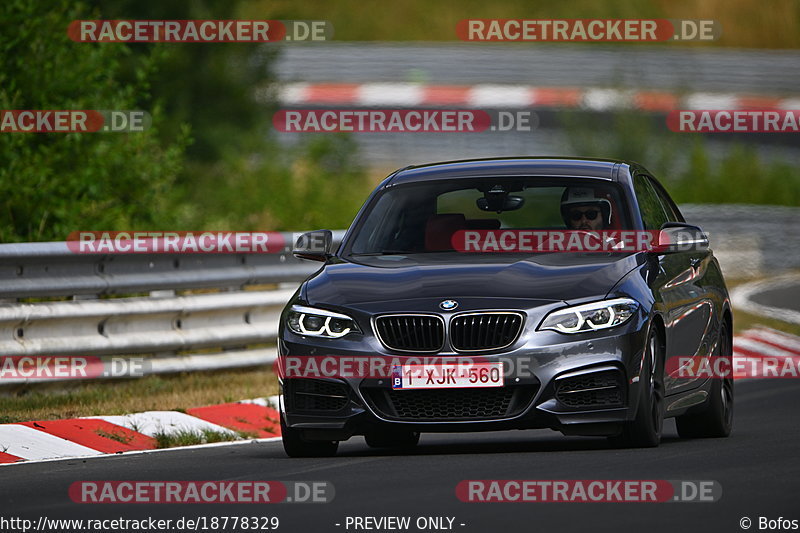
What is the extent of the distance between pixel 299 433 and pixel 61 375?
11.5 feet

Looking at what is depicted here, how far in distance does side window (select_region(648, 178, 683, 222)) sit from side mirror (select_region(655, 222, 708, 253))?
1.19 metres

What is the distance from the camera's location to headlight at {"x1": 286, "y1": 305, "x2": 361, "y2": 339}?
375 inches

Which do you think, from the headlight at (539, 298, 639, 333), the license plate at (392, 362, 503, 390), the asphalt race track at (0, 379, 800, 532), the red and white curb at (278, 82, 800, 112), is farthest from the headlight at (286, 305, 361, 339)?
the red and white curb at (278, 82, 800, 112)

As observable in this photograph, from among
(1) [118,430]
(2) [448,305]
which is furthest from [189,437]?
(2) [448,305]

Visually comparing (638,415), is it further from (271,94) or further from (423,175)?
(271,94)

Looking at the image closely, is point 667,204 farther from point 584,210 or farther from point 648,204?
point 584,210

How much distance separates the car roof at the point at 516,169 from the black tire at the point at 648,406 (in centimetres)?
134

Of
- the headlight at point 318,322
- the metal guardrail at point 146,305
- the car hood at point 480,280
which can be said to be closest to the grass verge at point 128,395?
the metal guardrail at point 146,305

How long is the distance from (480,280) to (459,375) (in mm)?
590

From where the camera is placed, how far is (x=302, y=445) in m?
9.92

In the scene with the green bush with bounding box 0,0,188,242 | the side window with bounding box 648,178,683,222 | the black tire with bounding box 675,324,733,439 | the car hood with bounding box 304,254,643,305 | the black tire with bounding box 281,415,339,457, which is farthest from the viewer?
the green bush with bounding box 0,0,188,242

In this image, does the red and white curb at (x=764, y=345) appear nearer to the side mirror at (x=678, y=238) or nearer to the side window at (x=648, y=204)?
the side window at (x=648, y=204)

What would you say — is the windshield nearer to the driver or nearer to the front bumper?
the driver

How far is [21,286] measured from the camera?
12.6 metres
